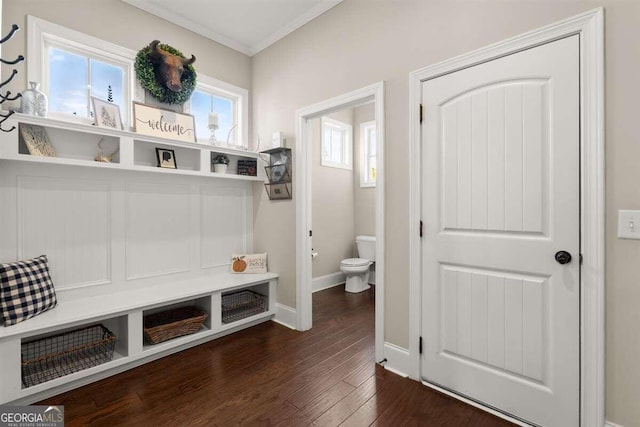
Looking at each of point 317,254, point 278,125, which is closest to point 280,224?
point 278,125

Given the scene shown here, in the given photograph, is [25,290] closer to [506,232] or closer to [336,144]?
[506,232]

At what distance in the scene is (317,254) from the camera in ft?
14.3

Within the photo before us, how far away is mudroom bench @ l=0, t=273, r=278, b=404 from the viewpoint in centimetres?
180

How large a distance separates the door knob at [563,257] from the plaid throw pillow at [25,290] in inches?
122

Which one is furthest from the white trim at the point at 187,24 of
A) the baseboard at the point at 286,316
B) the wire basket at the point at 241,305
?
the baseboard at the point at 286,316

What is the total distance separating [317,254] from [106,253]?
8.28ft

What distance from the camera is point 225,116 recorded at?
11.3 feet

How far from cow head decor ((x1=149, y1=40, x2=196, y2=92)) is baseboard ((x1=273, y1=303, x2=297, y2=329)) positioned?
7.59ft

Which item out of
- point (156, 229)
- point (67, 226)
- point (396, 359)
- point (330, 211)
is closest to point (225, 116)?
point (156, 229)

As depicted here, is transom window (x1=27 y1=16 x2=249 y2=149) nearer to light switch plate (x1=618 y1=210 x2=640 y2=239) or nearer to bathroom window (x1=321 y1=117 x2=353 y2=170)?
bathroom window (x1=321 y1=117 x2=353 y2=170)

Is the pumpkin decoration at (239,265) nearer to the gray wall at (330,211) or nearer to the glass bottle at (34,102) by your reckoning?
the gray wall at (330,211)

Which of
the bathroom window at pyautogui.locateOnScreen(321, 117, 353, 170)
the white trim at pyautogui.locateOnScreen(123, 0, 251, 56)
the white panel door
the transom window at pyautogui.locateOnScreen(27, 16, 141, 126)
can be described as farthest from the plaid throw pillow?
the bathroom window at pyautogui.locateOnScreen(321, 117, 353, 170)

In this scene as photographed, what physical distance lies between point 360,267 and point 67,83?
3.55m

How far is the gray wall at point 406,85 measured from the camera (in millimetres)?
1423
